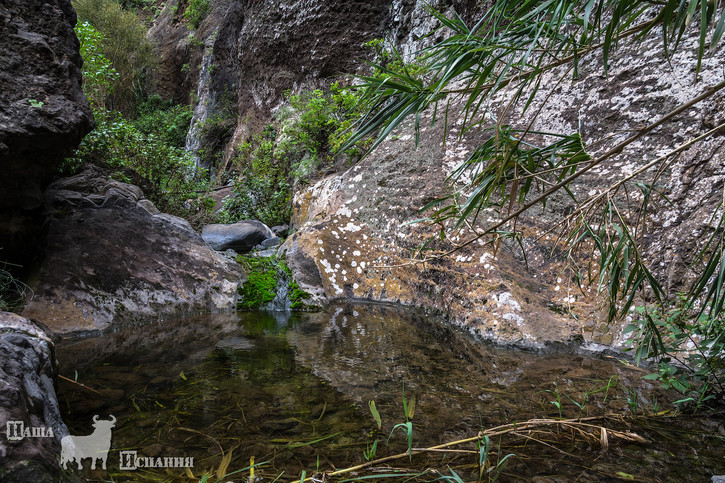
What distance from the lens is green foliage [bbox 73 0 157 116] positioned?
1385 cm

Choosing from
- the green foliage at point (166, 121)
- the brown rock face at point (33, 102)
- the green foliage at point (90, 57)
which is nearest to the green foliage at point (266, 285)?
the brown rock face at point (33, 102)

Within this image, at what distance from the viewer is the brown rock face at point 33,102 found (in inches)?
107

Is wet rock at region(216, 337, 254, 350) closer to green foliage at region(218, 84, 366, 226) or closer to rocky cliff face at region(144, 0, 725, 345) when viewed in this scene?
rocky cliff face at region(144, 0, 725, 345)

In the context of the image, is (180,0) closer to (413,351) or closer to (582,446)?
(413,351)

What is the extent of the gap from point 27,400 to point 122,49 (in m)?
16.8

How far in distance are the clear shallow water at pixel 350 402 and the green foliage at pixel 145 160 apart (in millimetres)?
3426

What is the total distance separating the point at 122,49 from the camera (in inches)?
563

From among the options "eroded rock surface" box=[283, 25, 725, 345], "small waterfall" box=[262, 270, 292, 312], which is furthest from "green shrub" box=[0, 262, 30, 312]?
→ "eroded rock surface" box=[283, 25, 725, 345]

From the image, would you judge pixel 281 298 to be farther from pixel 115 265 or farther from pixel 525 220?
pixel 525 220

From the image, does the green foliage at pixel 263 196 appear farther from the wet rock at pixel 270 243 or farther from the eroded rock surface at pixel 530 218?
the eroded rock surface at pixel 530 218

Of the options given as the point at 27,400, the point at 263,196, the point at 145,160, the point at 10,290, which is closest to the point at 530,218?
the point at 27,400

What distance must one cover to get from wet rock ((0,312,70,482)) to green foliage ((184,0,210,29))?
1635 centimetres

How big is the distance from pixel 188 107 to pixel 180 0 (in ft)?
16.6

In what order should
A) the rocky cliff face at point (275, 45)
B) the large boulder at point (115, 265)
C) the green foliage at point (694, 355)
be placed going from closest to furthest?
1. the green foliage at point (694, 355)
2. the large boulder at point (115, 265)
3. the rocky cliff face at point (275, 45)
